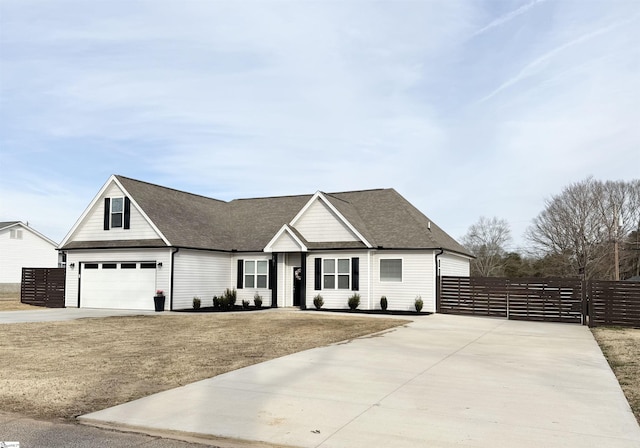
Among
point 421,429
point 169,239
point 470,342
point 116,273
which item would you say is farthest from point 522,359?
point 116,273

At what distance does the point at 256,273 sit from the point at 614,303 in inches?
650

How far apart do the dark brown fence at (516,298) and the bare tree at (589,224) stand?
30043 millimetres

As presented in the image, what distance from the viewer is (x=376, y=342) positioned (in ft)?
45.4

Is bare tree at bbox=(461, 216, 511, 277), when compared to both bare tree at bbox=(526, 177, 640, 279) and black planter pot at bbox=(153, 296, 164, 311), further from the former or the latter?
black planter pot at bbox=(153, 296, 164, 311)

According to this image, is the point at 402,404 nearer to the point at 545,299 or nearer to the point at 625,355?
the point at 625,355

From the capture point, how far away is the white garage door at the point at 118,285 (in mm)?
25078

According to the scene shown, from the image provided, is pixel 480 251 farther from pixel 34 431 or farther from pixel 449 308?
pixel 34 431

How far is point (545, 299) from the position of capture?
2152 centimetres

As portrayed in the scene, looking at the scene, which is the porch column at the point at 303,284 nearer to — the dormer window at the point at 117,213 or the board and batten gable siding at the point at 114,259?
the board and batten gable siding at the point at 114,259

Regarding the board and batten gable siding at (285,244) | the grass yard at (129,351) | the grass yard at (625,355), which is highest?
the board and batten gable siding at (285,244)

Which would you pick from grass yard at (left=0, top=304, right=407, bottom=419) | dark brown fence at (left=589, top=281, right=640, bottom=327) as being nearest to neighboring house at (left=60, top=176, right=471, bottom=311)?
grass yard at (left=0, top=304, right=407, bottom=419)

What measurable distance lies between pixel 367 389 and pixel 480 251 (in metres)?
62.0

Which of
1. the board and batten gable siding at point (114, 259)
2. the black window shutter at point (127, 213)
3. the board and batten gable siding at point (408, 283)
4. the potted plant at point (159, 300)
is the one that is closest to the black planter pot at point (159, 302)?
the potted plant at point (159, 300)

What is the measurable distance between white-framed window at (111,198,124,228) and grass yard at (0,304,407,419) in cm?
720
